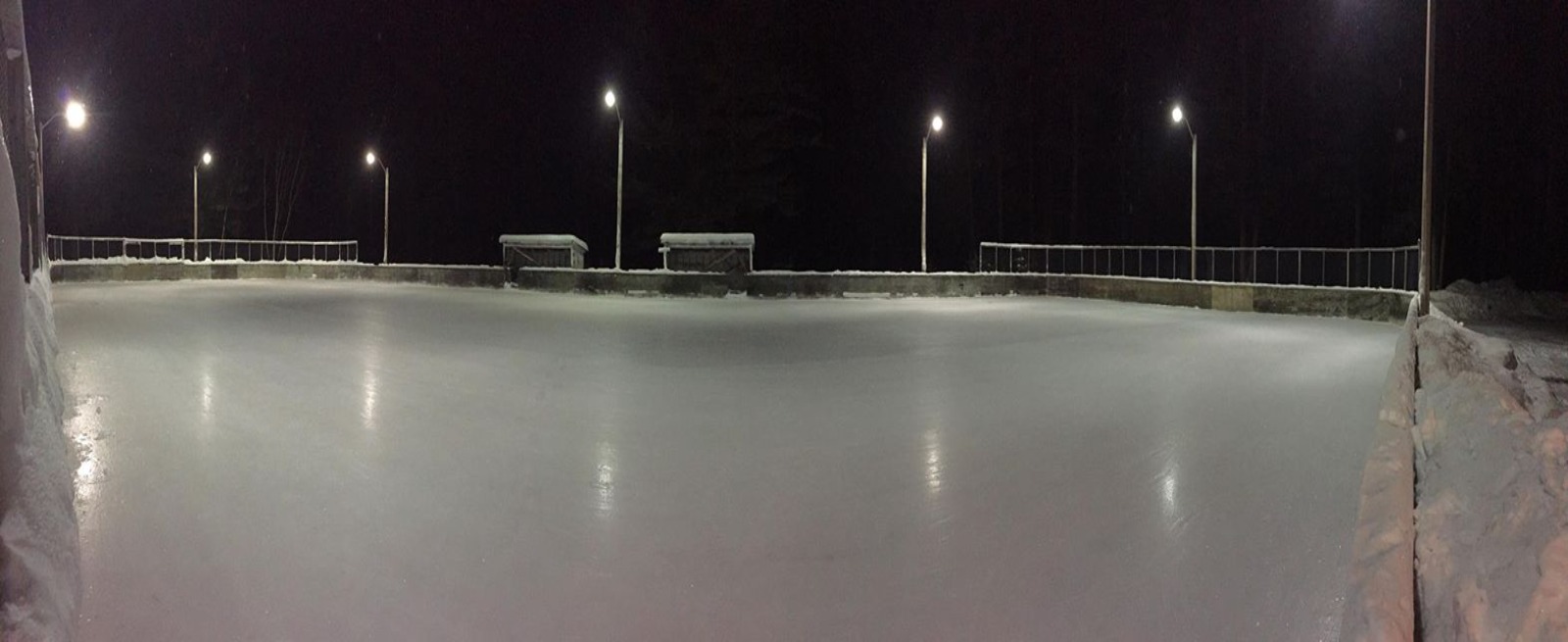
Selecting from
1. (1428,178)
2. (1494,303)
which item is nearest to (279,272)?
(1428,178)

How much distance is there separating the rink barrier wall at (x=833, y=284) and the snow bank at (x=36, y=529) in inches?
970

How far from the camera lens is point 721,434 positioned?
10.5 meters

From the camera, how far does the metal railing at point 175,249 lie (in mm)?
47531

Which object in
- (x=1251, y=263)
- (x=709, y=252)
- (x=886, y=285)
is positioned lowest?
(x=886, y=285)

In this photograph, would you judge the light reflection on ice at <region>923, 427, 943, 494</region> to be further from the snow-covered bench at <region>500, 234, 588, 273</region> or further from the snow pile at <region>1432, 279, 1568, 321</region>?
the snow-covered bench at <region>500, 234, 588, 273</region>

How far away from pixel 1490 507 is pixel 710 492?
4.70 meters

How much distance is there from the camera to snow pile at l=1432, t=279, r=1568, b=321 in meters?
29.4

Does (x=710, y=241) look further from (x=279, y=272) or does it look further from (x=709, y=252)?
(x=279, y=272)

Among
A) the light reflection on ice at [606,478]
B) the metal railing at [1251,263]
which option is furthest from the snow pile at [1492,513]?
the metal railing at [1251,263]

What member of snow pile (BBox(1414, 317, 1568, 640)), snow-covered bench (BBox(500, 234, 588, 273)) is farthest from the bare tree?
snow pile (BBox(1414, 317, 1568, 640))

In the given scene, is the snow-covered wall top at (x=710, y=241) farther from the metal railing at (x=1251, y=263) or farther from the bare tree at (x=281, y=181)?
the bare tree at (x=281, y=181)

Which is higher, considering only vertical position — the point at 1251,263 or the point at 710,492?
the point at 1251,263

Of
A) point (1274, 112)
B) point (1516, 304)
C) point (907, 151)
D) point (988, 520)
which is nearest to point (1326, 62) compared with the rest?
point (1274, 112)

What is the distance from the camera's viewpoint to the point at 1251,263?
123ft
